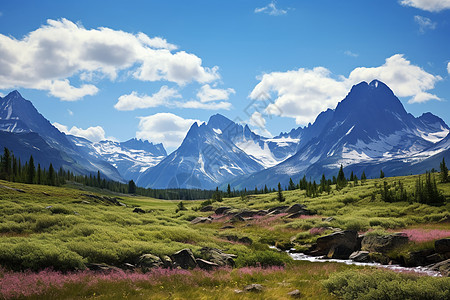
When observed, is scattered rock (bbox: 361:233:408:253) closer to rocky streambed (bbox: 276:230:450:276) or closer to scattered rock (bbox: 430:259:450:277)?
rocky streambed (bbox: 276:230:450:276)

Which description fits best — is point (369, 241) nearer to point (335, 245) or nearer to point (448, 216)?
point (335, 245)

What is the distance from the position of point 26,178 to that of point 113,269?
468 feet

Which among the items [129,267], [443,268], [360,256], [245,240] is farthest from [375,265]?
[129,267]

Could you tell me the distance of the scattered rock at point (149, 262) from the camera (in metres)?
18.0

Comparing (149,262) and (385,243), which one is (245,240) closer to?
(385,243)

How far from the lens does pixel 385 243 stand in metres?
26.5

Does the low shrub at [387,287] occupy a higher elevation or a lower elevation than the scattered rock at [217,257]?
higher

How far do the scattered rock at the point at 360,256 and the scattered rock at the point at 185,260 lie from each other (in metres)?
14.4

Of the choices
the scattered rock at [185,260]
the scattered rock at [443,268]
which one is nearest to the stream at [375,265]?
the scattered rock at [443,268]

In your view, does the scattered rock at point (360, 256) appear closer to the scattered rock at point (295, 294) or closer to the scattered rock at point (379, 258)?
the scattered rock at point (379, 258)

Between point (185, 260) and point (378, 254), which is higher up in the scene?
point (185, 260)

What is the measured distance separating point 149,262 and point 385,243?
20111 millimetres

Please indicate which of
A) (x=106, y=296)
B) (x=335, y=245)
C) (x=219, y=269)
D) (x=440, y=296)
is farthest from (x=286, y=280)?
(x=335, y=245)

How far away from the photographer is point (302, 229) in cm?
4453
